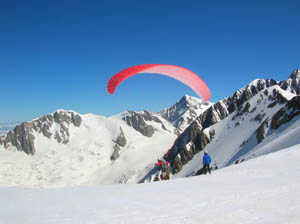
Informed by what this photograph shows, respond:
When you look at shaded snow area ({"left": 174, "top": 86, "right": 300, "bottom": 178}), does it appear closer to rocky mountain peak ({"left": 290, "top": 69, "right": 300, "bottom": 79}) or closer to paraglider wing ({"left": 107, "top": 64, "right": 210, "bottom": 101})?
paraglider wing ({"left": 107, "top": 64, "right": 210, "bottom": 101})

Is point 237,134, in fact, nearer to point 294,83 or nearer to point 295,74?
point 294,83

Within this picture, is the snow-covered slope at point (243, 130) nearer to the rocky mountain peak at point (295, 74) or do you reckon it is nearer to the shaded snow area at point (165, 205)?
the shaded snow area at point (165, 205)

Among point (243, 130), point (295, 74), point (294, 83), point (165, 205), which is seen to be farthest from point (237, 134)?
point (295, 74)

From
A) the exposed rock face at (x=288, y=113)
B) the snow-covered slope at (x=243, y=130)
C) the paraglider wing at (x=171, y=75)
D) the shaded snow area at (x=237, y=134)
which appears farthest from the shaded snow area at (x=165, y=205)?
the shaded snow area at (x=237, y=134)

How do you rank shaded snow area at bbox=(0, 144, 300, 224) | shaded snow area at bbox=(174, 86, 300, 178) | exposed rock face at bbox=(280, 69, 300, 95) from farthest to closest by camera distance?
exposed rock face at bbox=(280, 69, 300, 95) → shaded snow area at bbox=(174, 86, 300, 178) → shaded snow area at bbox=(0, 144, 300, 224)

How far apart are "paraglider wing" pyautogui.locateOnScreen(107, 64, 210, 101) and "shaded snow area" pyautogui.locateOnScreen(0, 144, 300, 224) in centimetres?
879

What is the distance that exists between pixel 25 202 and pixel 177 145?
127 meters

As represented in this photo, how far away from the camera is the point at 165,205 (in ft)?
26.2

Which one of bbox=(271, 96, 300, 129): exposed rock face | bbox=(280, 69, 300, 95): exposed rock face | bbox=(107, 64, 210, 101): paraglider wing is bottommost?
bbox=(107, 64, 210, 101): paraglider wing

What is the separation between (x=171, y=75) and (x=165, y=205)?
461 inches

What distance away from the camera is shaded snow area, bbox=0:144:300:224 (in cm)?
645

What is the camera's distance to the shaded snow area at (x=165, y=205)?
6.45m

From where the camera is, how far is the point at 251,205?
24.0ft

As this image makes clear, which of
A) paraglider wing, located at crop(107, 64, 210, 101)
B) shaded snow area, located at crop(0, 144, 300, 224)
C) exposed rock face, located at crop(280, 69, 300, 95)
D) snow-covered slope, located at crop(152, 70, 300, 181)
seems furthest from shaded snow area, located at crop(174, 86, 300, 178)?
shaded snow area, located at crop(0, 144, 300, 224)
